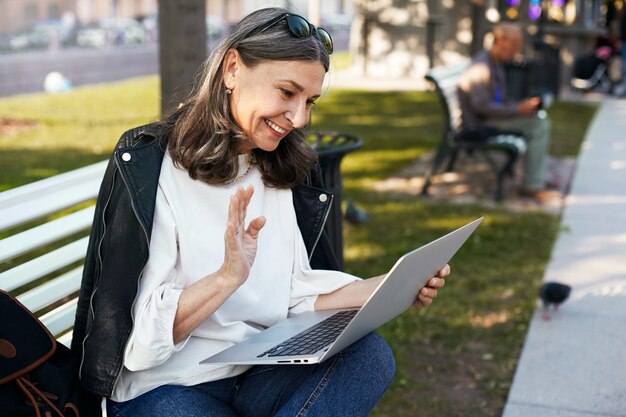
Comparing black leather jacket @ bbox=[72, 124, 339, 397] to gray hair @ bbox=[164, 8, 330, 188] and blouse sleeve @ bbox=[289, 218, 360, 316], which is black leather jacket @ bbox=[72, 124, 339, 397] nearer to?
gray hair @ bbox=[164, 8, 330, 188]

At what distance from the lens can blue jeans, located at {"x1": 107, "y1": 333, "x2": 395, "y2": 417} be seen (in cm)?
217

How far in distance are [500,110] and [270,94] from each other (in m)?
5.35

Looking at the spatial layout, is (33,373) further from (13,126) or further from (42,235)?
(13,126)

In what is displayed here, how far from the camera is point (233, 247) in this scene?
79.7 inches

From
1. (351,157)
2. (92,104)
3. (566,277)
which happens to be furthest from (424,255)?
(92,104)

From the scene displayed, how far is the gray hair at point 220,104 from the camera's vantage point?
226 cm

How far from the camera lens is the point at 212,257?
2316 mm

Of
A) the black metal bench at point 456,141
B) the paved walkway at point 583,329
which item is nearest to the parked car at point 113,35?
the black metal bench at point 456,141

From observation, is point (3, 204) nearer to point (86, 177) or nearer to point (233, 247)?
point (86, 177)

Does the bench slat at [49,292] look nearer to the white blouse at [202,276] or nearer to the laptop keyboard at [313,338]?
the white blouse at [202,276]

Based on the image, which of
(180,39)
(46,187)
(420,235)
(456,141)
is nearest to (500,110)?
(456,141)

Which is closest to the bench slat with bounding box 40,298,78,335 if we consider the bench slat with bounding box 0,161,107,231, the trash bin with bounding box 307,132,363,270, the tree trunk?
the bench slat with bounding box 0,161,107,231

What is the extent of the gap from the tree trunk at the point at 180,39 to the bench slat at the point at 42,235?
170cm

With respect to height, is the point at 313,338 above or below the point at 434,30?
above
